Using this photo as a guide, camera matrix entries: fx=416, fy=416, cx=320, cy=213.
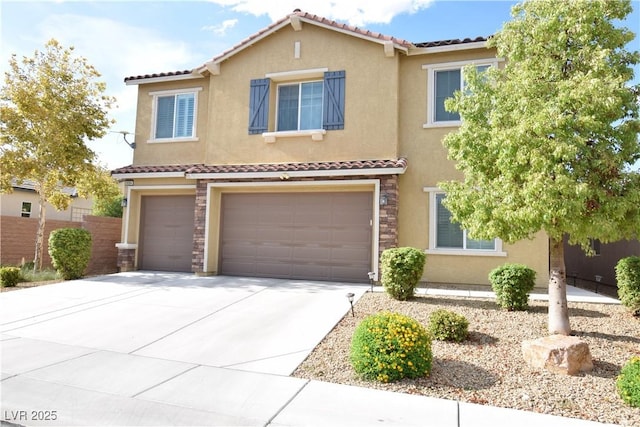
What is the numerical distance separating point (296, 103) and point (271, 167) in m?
2.46

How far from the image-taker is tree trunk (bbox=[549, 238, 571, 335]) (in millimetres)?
6627

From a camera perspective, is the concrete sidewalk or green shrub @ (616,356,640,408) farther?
green shrub @ (616,356,640,408)

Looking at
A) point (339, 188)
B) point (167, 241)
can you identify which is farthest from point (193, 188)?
point (339, 188)

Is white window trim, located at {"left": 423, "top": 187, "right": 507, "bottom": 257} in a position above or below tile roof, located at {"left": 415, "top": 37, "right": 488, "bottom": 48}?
below

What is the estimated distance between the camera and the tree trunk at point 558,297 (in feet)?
21.7

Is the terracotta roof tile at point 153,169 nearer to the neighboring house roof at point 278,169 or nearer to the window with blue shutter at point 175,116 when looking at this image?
the neighboring house roof at point 278,169

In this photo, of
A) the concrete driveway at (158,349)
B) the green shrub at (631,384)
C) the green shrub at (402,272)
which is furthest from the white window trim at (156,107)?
the green shrub at (631,384)

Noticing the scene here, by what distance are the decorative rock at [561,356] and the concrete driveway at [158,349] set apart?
10.3 feet

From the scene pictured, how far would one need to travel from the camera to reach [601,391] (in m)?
4.93

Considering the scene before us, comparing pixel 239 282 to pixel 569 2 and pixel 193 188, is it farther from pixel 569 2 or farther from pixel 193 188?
pixel 569 2

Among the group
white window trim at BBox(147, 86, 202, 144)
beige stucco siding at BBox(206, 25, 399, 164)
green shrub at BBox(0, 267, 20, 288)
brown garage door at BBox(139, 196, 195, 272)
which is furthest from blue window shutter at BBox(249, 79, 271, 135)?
green shrub at BBox(0, 267, 20, 288)

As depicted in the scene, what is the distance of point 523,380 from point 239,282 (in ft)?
26.5

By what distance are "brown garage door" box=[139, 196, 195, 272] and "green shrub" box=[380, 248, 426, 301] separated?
24.5 feet

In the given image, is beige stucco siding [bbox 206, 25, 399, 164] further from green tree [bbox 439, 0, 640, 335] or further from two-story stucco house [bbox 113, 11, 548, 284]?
green tree [bbox 439, 0, 640, 335]
